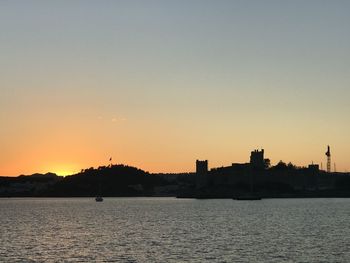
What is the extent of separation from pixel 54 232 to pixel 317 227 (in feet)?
126

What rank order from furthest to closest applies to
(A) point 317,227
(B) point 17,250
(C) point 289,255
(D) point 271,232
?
(A) point 317,227 → (D) point 271,232 → (B) point 17,250 → (C) point 289,255

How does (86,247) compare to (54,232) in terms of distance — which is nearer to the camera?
(86,247)

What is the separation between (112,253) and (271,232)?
3134cm

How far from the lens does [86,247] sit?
7494 cm

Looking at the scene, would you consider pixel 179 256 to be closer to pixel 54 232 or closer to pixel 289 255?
pixel 289 255

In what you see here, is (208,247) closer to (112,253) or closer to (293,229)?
(112,253)

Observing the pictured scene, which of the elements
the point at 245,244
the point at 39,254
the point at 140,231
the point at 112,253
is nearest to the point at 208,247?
the point at 245,244

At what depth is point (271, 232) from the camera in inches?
3698

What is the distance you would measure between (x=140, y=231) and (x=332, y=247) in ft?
109

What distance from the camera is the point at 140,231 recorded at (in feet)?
322

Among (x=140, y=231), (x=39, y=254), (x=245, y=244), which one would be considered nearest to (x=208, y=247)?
(x=245, y=244)

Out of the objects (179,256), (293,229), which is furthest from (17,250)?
(293,229)

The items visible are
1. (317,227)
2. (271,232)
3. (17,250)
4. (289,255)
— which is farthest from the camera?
(317,227)

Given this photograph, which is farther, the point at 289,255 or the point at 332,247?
the point at 332,247
